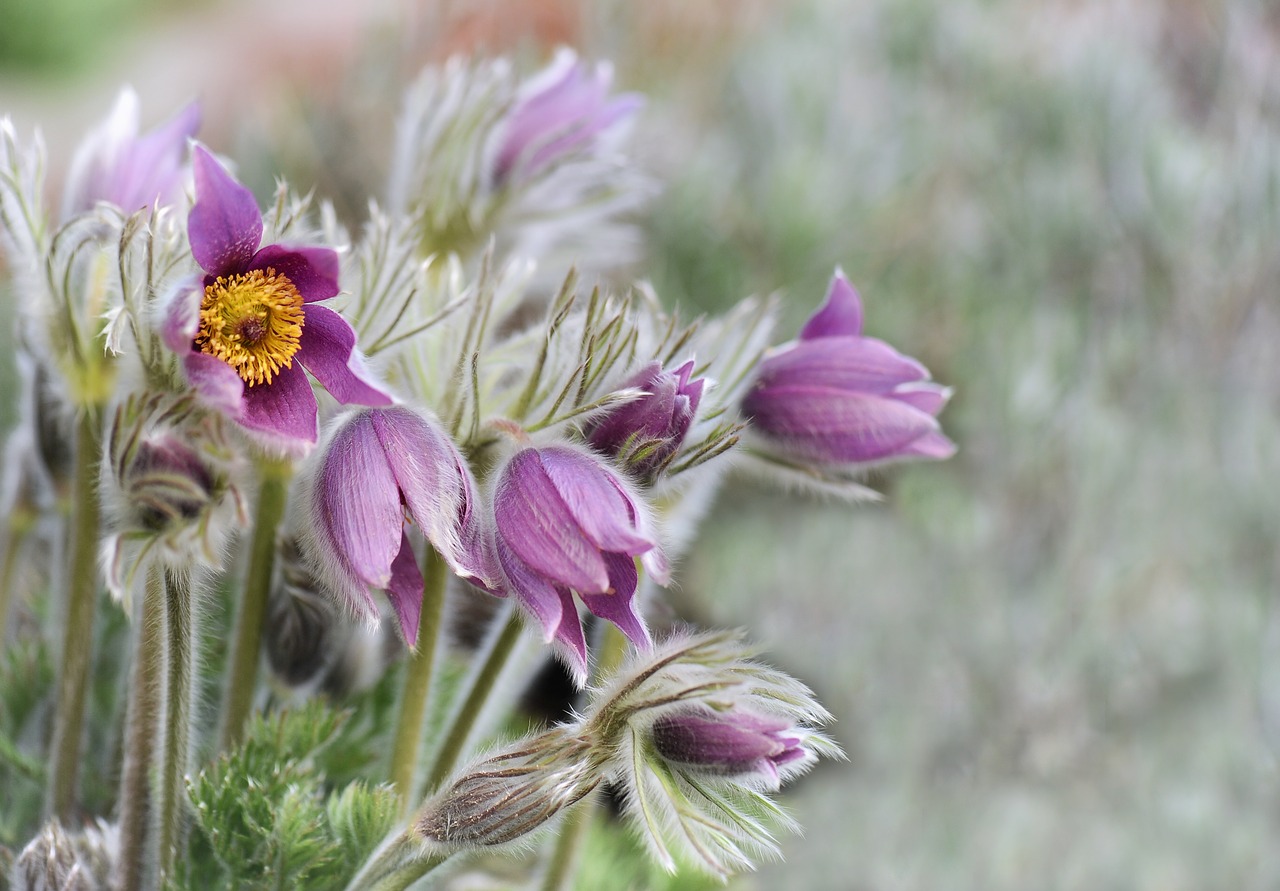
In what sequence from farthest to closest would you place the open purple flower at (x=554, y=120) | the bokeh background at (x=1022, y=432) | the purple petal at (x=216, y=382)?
1. the bokeh background at (x=1022, y=432)
2. the open purple flower at (x=554, y=120)
3. the purple petal at (x=216, y=382)

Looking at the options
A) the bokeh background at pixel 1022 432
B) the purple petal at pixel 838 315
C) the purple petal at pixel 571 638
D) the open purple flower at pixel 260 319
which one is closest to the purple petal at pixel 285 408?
the open purple flower at pixel 260 319

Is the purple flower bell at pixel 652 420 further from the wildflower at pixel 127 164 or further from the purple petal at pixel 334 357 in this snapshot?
the wildflower at pixel 127 164

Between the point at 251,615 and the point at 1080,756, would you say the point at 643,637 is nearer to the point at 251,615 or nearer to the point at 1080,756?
the point at 251,615

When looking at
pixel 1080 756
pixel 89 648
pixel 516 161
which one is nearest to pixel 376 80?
pixel 516 161

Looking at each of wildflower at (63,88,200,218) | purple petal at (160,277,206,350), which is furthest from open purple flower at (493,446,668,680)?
wildflower at (63,88,200,218)

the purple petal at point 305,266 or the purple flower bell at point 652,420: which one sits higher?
the purple petal at point 305,266

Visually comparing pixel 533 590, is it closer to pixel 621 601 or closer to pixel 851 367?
pixel 621 601
